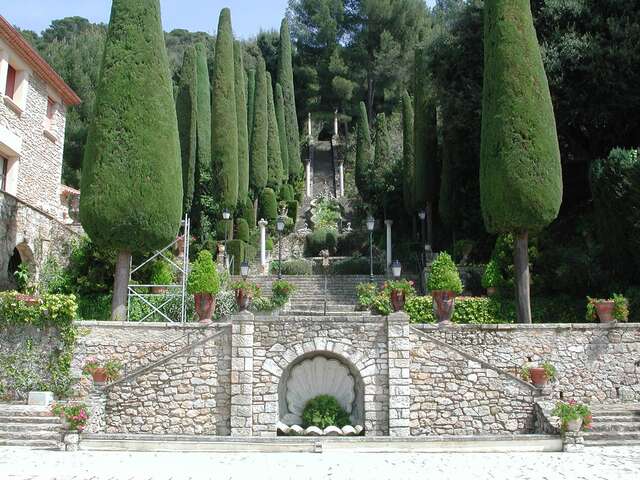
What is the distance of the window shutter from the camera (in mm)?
19375

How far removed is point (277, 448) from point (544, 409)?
5.54 m

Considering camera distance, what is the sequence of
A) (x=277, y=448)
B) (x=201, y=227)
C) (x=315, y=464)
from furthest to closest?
(x=201, y=227), (x=277, y=448), (x=315, y=464)

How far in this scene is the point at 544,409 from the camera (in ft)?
40.4

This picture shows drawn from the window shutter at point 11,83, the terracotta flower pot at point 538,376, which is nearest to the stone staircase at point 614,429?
the terracotta flower pot at point 538,376

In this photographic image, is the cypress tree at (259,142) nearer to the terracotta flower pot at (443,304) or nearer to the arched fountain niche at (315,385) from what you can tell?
the terracotta flower pot at (443,304)

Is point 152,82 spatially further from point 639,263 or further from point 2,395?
point 639,263

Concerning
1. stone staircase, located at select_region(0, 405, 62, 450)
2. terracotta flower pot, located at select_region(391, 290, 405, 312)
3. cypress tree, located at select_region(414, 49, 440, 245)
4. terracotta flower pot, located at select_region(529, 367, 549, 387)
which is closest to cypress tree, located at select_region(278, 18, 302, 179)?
cypress tree, located at select_region(414, 49, 440, 245)

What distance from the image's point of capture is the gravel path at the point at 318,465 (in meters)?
8.85

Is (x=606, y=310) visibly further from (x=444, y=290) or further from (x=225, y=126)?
(x=225, y=126)

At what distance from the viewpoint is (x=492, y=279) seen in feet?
60.1

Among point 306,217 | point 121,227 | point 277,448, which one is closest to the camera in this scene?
point 277,448

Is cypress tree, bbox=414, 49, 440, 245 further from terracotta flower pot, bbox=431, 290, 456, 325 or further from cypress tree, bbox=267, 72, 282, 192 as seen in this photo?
terracotta flower pot, bbox=431, 290, 456, 325

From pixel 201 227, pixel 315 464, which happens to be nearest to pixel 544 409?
pixel 315 464

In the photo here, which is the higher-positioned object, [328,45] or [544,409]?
[328,45]
